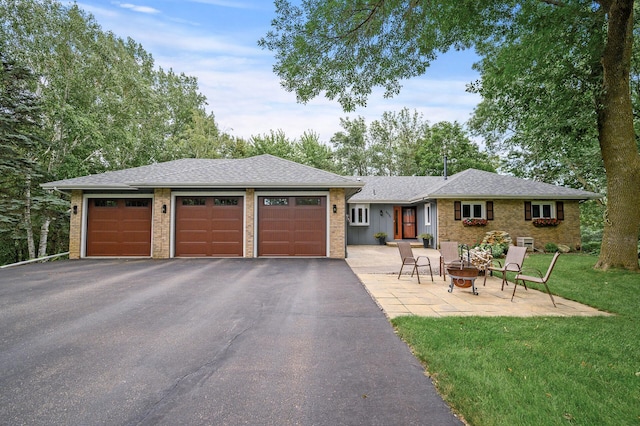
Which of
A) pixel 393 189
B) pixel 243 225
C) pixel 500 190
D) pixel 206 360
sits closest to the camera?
pixel 206 360

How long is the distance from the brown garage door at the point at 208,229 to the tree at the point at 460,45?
231 inches

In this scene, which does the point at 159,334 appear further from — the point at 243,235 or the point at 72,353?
the point at 243,235

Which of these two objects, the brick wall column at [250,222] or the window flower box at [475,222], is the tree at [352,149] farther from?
the brick wall column at [250,222]

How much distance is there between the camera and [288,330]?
161 inches

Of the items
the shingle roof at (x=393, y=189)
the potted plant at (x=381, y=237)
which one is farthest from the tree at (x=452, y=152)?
the potted plant at (x=381, y=237)

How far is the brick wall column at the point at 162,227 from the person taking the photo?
11516 mm

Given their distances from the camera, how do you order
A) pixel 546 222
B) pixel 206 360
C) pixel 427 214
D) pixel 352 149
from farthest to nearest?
pixel 352 149, pixel 427 214, pixel 546 222, pixel 206 360

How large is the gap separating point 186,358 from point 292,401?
1.45 m

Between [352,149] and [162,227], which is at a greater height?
[352,149]

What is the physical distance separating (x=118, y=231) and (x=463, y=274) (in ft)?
40.5

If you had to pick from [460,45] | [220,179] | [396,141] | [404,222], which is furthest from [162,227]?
[396,141]

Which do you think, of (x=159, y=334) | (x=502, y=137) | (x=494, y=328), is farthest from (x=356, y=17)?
(x=502, y=137)

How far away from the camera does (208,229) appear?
11.7 meters

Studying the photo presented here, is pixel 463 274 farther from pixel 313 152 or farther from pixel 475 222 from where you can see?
pixel 313 152
